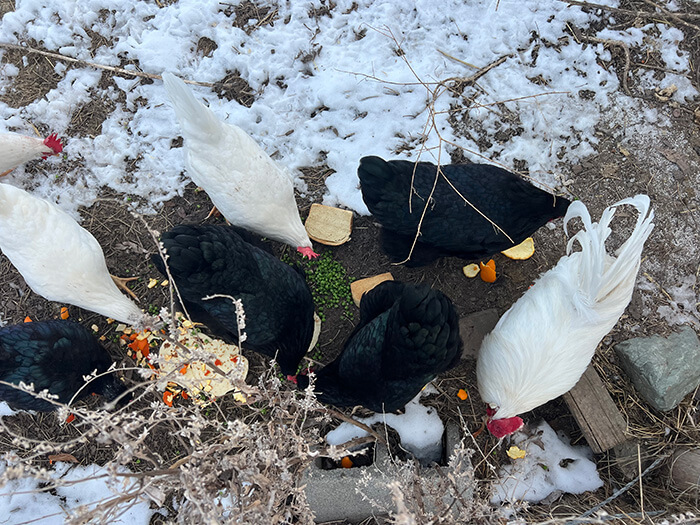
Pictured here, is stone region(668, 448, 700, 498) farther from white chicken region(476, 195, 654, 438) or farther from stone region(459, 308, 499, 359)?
stone region(459, 308, 499, 359)

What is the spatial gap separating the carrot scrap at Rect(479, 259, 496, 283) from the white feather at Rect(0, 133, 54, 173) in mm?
2924

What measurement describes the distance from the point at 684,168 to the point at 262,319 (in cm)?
290

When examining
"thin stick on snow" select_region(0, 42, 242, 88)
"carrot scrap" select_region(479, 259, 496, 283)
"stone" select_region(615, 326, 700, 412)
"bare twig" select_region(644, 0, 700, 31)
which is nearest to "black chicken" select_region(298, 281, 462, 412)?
"carrot scrap" select_region(479, 259, 496, 283)

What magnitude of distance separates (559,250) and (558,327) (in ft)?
2.72

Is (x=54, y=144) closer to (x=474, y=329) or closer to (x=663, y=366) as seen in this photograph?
(x=474, y=329)

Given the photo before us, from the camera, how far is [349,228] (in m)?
2.80

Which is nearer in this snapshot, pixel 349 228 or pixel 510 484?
pixel 510 484

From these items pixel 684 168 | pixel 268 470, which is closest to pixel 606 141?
pixel 684 168

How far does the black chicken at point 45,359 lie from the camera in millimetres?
2330

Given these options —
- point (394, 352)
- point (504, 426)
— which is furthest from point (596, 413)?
point (394, 352)

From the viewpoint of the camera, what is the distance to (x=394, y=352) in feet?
7.14

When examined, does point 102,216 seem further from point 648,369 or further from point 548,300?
point 648,369

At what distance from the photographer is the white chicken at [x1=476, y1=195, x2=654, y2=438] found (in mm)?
2023

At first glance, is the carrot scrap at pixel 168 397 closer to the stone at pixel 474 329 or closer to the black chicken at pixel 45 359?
the black chicken at pixel 45 359
